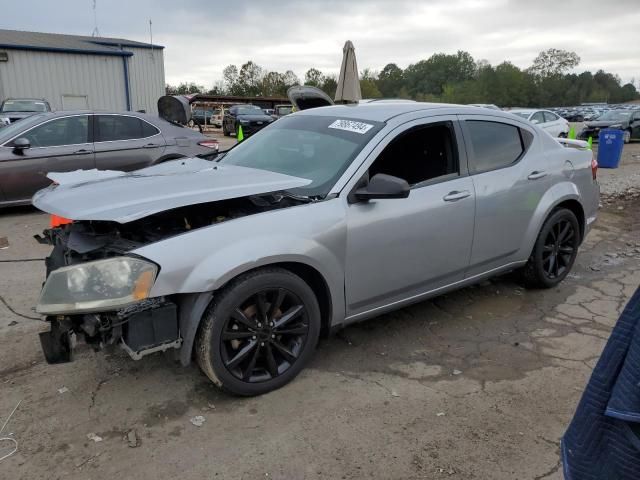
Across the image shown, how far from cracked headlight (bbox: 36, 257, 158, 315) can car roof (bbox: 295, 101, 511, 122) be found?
77.2 inches

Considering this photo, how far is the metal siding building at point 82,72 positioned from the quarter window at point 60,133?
16.6 m

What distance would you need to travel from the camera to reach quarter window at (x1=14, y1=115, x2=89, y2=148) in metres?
7.25

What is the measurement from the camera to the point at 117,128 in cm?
782

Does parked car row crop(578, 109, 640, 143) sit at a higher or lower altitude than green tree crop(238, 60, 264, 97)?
lower

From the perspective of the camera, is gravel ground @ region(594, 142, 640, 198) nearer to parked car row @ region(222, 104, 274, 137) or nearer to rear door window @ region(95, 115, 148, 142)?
rear door window @ region(95, 115, 148, 142)

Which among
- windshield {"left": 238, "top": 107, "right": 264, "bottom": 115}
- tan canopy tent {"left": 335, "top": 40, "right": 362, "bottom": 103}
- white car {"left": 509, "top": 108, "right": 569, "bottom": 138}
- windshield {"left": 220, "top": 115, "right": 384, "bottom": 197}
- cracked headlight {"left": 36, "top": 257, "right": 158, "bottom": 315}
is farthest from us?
windshield {"left": 238, "top": 107, "right": 264, "bottom": 115}

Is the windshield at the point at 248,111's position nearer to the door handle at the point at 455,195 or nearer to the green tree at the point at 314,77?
the door handle at the point at 455,195

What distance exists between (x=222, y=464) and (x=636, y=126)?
80.9ft

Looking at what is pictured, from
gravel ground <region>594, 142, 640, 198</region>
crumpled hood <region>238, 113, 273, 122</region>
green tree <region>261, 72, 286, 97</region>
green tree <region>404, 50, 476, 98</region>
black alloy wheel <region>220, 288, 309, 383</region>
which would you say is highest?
green tree <region>404, 50, 476, 98</region>

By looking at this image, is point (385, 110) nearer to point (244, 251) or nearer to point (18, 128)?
point (244, 251)

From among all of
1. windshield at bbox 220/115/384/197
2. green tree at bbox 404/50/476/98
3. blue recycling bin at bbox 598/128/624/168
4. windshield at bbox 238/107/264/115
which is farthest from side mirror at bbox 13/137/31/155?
green tree at bbox 404/50/476/98

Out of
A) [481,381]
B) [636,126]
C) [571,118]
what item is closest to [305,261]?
[481,381]

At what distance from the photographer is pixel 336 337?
12.4 ft

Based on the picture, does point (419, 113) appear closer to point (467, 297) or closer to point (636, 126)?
point (467, 297)
